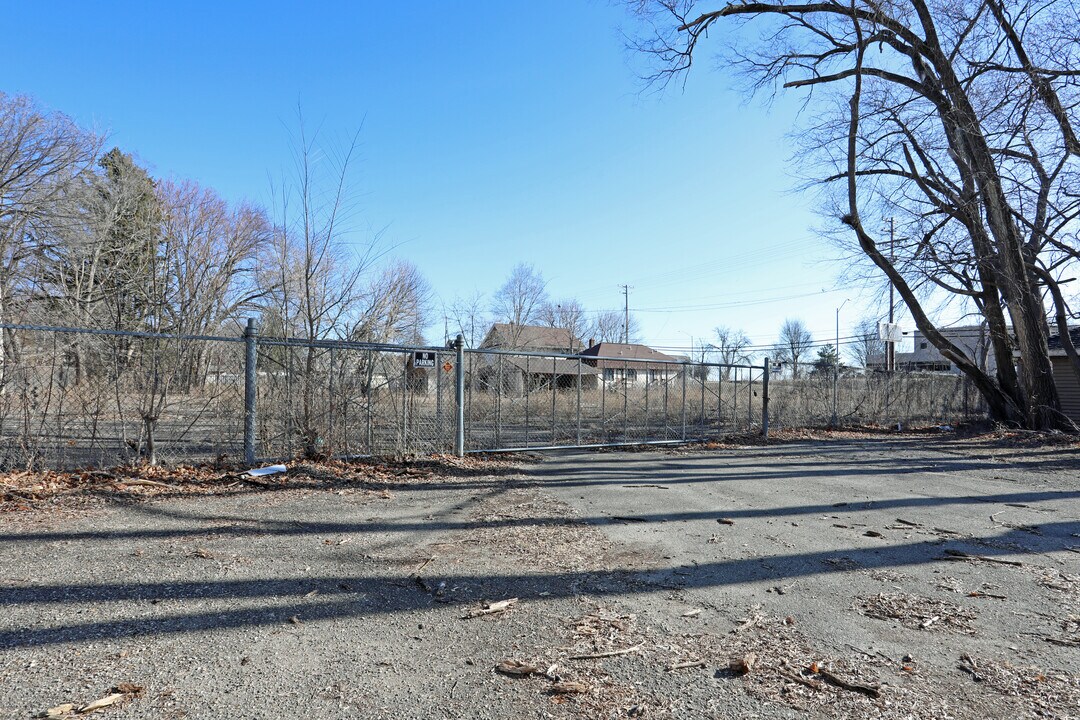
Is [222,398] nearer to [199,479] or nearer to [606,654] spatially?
[199,479]

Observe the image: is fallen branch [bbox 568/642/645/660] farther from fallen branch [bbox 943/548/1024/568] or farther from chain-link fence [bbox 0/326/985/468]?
chain-link fence [bbox 0/326/985/468]

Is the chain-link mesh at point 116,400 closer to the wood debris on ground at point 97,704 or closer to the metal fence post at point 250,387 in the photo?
the metal fence post at point 250,387

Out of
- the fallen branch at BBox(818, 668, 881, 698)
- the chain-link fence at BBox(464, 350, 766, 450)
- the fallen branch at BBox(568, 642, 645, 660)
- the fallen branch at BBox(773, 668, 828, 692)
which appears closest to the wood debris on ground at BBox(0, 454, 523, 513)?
the chain-link fence at BBox(464, 350, 766, 450)

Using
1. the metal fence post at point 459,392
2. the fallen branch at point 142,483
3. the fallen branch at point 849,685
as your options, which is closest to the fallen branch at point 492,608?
the fallen branch at point 849,685

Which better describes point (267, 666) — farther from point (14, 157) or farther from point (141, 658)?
point (14, 157)

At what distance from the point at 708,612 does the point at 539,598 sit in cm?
104

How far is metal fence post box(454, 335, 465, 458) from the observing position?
919 cm

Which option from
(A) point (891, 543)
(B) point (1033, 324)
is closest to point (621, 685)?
(A) point (891, 543)

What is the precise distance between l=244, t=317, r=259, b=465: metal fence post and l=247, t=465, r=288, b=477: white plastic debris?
286 millimetres

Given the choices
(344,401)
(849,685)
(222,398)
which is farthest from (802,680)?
(222,398)

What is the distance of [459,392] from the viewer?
30.2ft

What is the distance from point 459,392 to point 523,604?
5.79m

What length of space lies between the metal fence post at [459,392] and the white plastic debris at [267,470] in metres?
2.69

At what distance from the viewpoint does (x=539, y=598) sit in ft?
12.3
